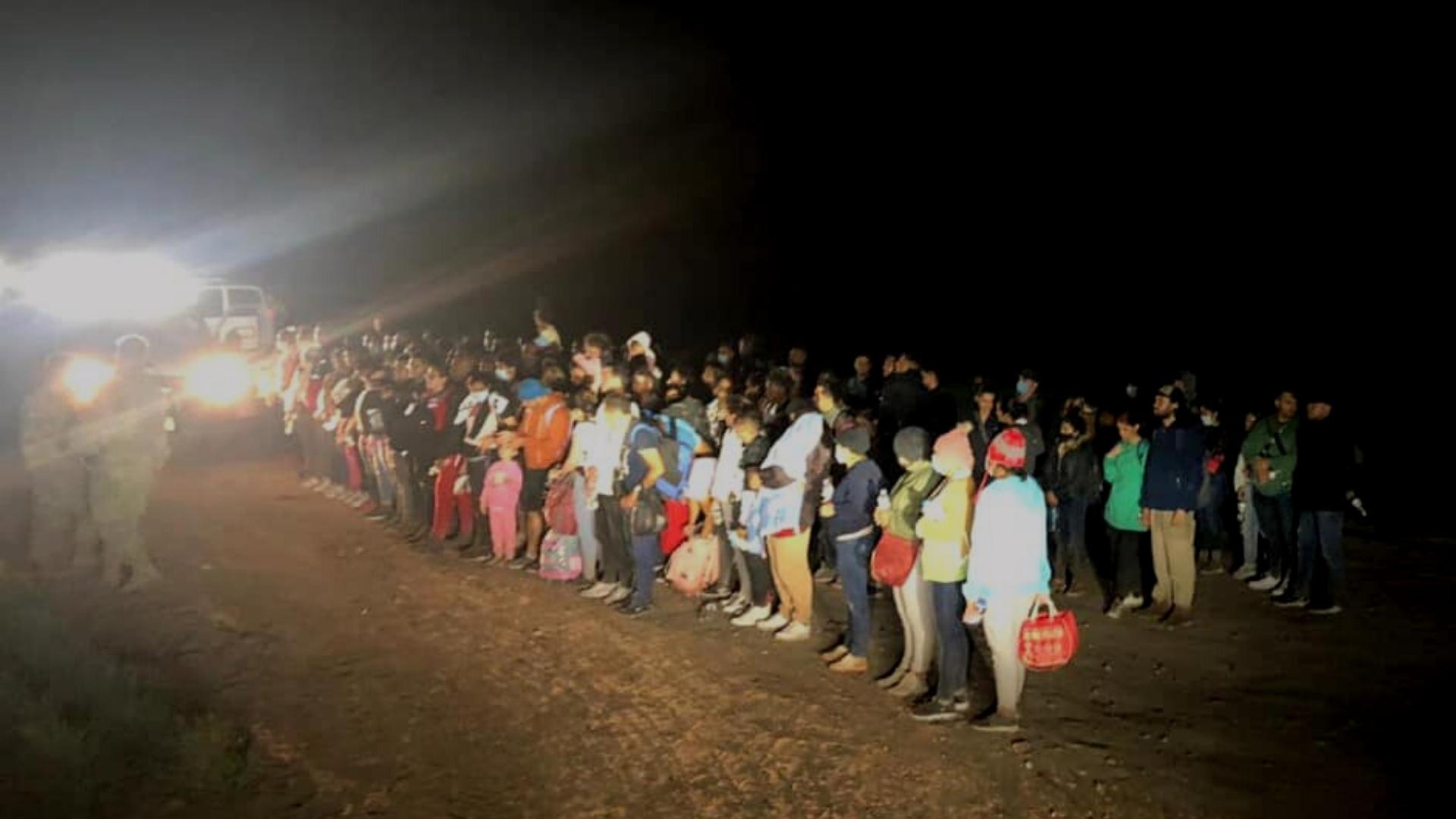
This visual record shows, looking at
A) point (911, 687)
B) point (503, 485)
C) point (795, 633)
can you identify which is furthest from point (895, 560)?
point (503, 485)

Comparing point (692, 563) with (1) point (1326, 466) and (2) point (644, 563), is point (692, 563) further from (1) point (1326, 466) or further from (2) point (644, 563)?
(1) point (1326, 466)

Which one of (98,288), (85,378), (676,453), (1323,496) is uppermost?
(98,288)

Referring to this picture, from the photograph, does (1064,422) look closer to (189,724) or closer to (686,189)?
(189,724)

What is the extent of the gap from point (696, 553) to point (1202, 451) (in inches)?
158

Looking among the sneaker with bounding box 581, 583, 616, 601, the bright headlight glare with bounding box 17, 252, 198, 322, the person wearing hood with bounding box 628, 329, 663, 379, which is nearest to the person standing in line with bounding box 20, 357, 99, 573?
the sneaker with bounding box 581, 583, 616, 601

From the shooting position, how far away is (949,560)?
677 centimetres

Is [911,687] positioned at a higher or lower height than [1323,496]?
lower

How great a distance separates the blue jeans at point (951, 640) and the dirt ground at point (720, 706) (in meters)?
0.30

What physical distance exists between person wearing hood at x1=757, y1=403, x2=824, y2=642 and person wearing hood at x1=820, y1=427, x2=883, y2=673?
0.35 meters

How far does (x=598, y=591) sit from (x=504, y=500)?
1.64 metres

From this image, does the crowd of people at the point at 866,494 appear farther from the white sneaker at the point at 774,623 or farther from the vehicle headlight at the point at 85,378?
the vehicle headlight at the point at 85,378

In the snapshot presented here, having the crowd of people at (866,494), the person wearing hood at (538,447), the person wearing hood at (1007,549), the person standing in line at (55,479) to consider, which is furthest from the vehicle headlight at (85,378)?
the person wearing hood at (1007,549)

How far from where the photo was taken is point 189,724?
22.1 feet

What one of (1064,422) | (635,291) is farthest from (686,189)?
(1064,422)
